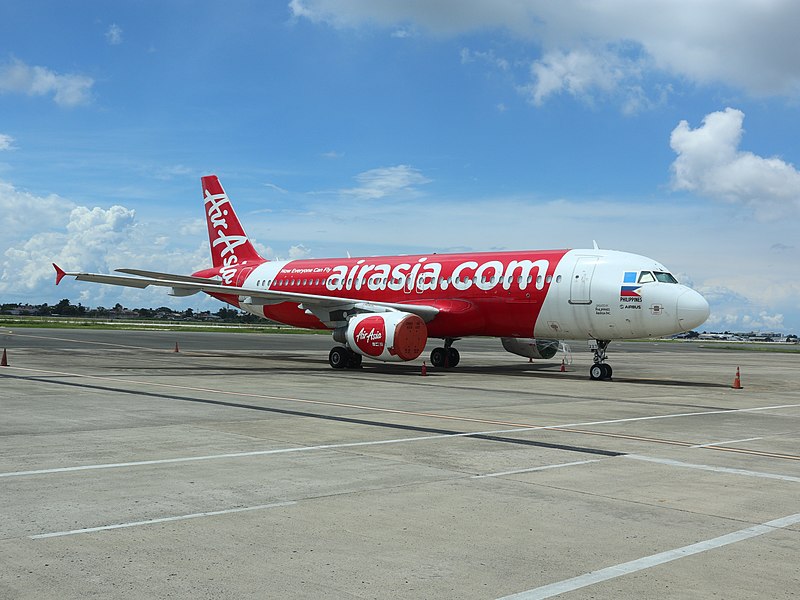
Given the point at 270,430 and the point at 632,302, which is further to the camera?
the point at 632,302

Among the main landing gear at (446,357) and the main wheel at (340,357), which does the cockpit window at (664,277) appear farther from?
the main wheel at (340,357)

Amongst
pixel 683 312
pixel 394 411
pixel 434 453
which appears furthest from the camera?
pixel 683 312

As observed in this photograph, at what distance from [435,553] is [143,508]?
2663 millimetres

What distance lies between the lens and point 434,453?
10141 millimetres

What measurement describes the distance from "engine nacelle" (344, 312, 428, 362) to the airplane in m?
0.03

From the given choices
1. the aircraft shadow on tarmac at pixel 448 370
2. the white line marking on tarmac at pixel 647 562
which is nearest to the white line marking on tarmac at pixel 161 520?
the white line marking on tarmac at pixel 647 562

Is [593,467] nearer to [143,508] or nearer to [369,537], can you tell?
[369,537]

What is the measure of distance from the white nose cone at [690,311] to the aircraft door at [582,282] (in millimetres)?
2548

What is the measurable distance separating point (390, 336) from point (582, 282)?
5902 mm

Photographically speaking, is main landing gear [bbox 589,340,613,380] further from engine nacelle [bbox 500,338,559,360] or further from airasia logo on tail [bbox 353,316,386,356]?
airasia logo on tail [bbox 353,316,386,356]

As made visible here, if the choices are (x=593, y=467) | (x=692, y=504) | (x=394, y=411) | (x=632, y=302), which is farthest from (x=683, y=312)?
(x=692, y=504)

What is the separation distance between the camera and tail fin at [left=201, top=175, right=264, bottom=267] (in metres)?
37.0

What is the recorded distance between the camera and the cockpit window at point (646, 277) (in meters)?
23.3

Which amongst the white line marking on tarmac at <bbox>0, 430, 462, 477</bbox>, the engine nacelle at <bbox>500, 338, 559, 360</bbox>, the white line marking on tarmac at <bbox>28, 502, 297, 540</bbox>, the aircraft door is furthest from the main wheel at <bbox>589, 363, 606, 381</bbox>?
the white line marking on tarmac at <bbox>28, 502, 297, 540</bbox>
